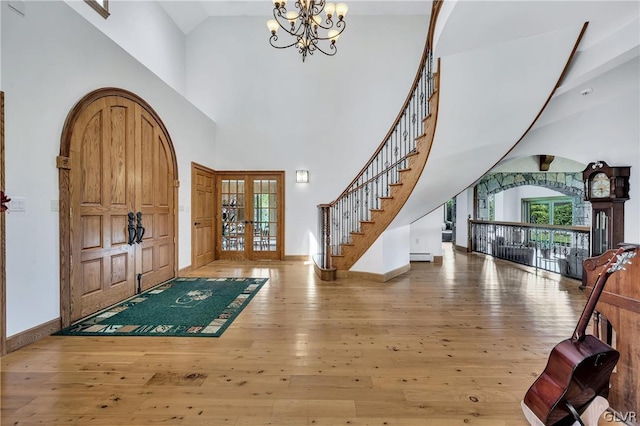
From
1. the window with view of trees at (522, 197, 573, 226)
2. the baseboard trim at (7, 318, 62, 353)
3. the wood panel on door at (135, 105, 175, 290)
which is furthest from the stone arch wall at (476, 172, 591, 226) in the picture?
the baseboard trim at (7, 318, 62, 353)

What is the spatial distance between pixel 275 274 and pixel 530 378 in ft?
12.3

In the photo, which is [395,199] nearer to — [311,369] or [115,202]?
[311,369]

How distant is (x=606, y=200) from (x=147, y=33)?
26.2ft

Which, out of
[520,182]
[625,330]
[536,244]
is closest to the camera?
[625,330]

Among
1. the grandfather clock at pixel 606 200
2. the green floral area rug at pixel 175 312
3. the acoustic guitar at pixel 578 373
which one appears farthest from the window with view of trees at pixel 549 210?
the green floral area rug at pixel 175 312

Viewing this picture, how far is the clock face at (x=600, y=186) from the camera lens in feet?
12.3

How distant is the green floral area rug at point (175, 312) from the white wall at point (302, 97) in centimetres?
262

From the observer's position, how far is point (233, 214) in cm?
640

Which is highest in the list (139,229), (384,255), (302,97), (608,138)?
(302,97)

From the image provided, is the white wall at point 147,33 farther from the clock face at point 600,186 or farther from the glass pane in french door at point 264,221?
the clock face at point 600,186

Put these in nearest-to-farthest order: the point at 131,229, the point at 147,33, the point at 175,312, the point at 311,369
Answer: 1. the point at 311,369
2. the point at 175,312
3. the point at 131,229
4. the point at 147,33

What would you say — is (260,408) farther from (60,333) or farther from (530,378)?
(60,333)

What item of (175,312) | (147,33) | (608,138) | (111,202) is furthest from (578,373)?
Answer: (147,33)

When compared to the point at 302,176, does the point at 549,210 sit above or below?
below
